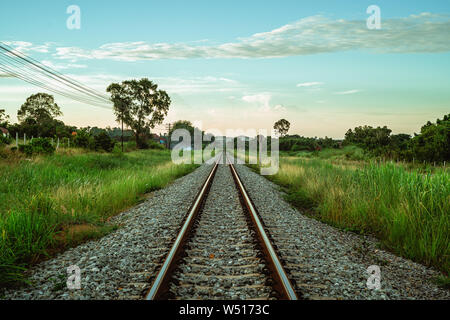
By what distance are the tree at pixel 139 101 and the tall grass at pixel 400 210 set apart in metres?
46.8

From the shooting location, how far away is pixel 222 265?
382 cm

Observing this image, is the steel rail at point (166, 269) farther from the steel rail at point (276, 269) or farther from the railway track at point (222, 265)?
the steel rail at point (276, 269)

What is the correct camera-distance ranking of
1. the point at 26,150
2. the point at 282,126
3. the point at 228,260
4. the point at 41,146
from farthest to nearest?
1. the point at 282,126
2. the point at 41,146
3. the point at 26,150
4. the point at 228,260

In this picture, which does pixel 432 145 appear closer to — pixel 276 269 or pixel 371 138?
pixel 371 138

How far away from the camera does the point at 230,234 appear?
520 centimetres

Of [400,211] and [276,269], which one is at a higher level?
[400,211]

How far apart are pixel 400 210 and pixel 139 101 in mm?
50854

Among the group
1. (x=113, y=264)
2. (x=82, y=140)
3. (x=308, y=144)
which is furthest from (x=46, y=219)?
(x=308, y=144)

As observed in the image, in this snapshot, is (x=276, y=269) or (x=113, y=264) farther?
(x=113, y=264)

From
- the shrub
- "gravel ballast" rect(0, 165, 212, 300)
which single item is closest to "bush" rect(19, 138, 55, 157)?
the shrub

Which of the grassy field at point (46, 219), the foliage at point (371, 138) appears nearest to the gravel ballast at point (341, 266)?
the grassy field at point (46, 219)
